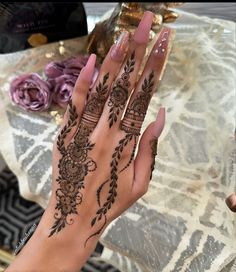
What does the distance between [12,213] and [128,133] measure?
694 millimetres

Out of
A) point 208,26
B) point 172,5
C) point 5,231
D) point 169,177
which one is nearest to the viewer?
point 169,177

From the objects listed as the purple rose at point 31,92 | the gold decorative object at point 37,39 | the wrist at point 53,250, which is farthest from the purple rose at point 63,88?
the wrist at point 53,250

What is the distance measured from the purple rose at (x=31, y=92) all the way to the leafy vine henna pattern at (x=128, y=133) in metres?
0.27

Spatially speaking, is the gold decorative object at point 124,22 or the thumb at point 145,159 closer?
the thumb at point 145,159

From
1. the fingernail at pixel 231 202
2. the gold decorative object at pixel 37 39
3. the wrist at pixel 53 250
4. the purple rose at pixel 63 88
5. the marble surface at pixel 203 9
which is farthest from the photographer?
the marble surface at pixel 203 9

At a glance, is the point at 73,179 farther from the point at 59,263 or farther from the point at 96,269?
the point at 96,269

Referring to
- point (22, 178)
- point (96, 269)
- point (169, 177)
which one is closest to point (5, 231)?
point (96, 269)

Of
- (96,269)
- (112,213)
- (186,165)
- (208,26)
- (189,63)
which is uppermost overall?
(208,26)

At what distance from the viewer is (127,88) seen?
626 millimetres

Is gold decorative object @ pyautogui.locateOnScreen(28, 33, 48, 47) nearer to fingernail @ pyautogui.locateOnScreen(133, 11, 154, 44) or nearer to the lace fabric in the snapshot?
the lace fabric

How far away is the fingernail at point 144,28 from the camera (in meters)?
0.60

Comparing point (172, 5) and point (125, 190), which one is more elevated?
point (172, 5)

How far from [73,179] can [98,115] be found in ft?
0.30

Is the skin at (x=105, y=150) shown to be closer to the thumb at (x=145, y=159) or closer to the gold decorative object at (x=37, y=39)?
the thumb at (x=145, y=159)
